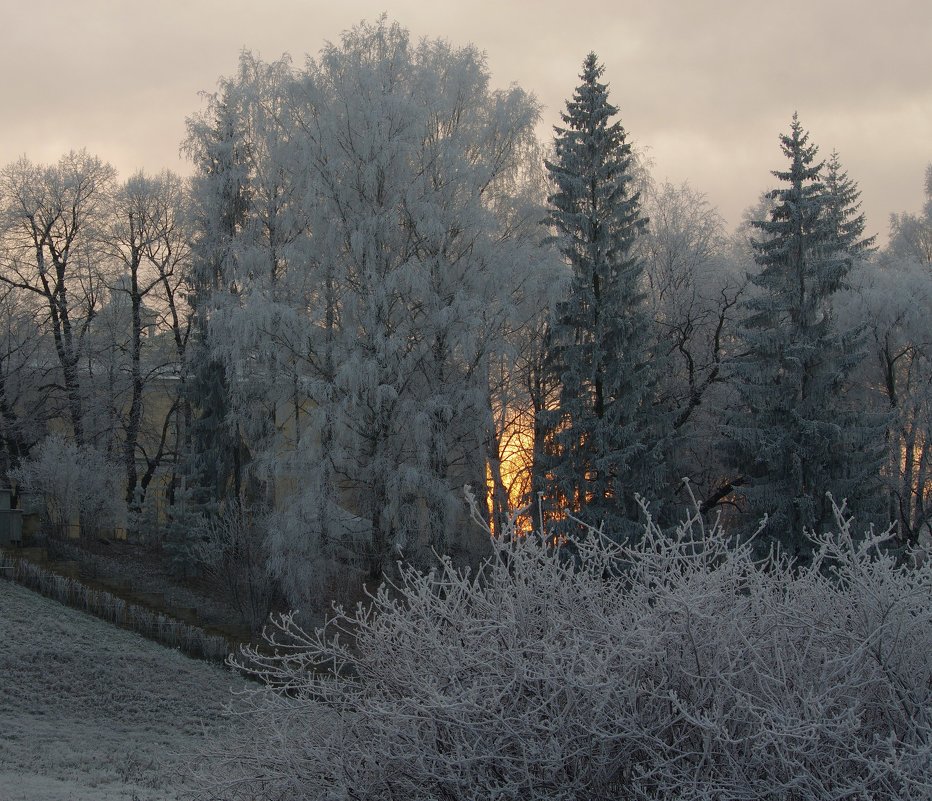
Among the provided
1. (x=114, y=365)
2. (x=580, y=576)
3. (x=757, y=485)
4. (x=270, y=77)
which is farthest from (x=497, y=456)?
(x=580, y=576)

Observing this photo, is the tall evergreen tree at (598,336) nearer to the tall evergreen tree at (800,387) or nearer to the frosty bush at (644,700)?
the tall evergreen tree at (800,387)

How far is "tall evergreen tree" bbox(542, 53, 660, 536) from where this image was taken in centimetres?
2244

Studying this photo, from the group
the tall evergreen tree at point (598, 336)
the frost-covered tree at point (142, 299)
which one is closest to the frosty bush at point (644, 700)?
the tall evergreen tree at point (598, 336)

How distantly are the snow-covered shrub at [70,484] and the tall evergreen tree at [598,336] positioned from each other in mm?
12524

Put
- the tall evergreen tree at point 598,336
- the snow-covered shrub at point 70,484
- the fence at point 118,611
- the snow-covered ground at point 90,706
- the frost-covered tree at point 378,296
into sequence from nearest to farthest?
1. the snow-covered ground at point 90,706
2. the fence at point 118,611
3. the frost-covered tree at point 378,296
4. the tall evergreen tree at point 598,336
5. the snow-covered shrub at point 70,484

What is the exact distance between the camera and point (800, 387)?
73.7 ft

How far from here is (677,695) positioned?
5.30 meters

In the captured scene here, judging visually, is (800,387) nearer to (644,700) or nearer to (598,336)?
(598,336)

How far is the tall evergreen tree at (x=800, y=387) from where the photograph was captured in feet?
71.2

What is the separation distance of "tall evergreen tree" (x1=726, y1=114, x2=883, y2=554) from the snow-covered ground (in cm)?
1158

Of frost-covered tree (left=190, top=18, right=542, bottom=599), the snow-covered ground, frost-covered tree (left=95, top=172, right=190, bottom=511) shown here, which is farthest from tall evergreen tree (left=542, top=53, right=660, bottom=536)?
frost-covered tree (left=95, top=172, right=190, bottom=511)

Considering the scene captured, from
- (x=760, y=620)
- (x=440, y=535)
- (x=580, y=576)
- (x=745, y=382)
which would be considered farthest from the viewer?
(x=745, y=382)

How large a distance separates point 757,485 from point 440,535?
686cm

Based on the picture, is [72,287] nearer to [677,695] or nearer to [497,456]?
[497,456]
